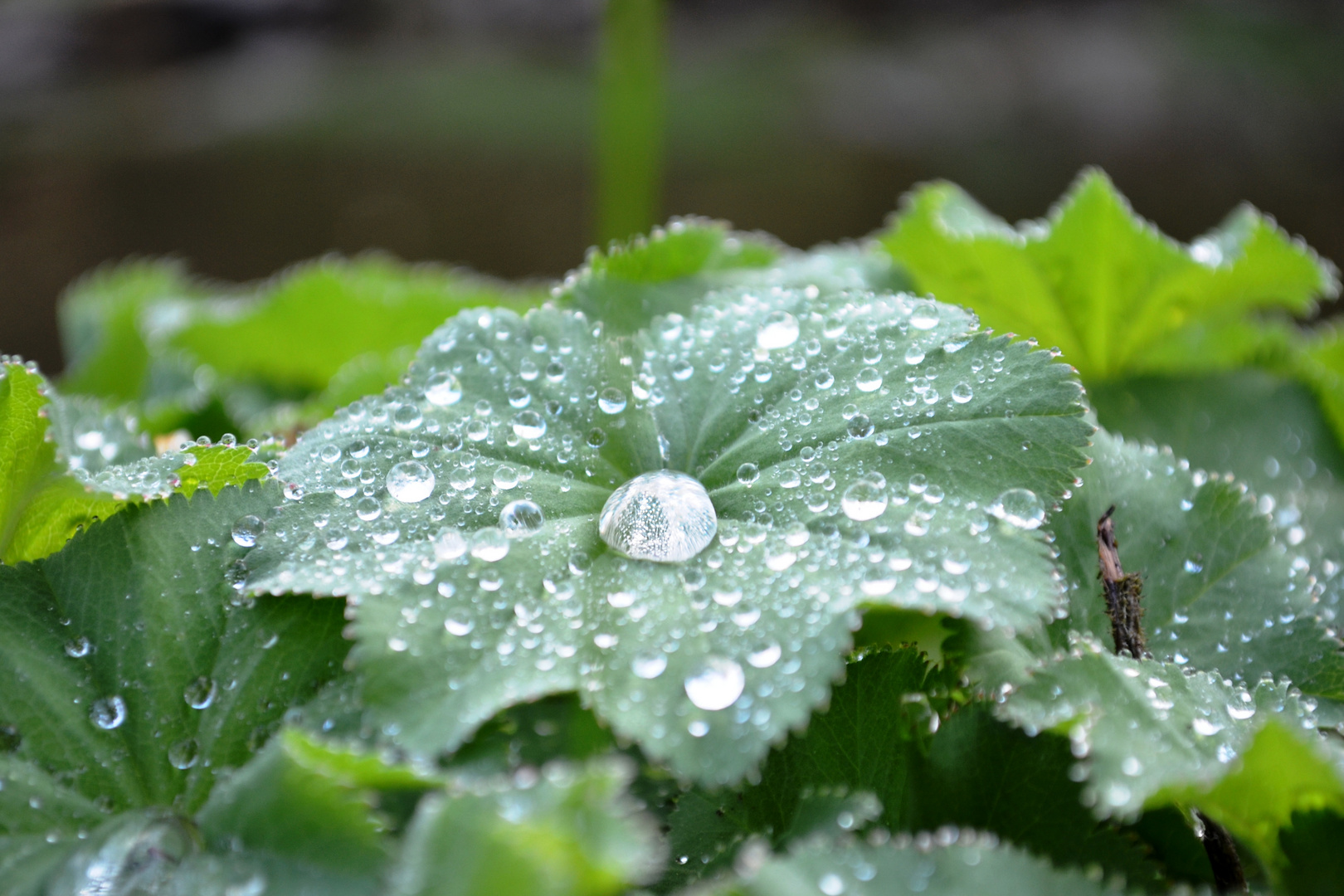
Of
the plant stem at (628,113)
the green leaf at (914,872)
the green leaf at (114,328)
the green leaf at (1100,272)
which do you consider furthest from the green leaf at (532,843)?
the plant stem at (628,113)

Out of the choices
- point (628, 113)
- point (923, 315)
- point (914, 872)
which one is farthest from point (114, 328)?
point (914, 872)

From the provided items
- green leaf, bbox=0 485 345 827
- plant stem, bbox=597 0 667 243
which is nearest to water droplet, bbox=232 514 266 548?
green leaf, bbox=0 485 345 827

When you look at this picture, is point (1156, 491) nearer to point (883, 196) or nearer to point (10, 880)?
point (10, 880)

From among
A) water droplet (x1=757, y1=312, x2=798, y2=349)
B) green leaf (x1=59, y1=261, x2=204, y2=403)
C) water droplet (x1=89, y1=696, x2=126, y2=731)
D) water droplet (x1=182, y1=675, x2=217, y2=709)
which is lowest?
green leaf (x1=59, y1=261, x2=204, y2=403)

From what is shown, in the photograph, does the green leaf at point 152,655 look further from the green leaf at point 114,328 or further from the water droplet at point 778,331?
the green leaf at point 114,328

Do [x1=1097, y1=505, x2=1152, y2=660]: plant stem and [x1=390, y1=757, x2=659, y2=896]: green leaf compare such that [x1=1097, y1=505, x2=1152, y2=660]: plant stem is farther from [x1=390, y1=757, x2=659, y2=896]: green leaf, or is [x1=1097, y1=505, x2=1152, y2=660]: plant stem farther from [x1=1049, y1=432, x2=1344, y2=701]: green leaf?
[x1=390, y1=757, x2=659, y2=896]: green leaf

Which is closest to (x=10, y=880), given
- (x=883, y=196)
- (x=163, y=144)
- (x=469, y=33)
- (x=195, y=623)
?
(x=195, y=623)
